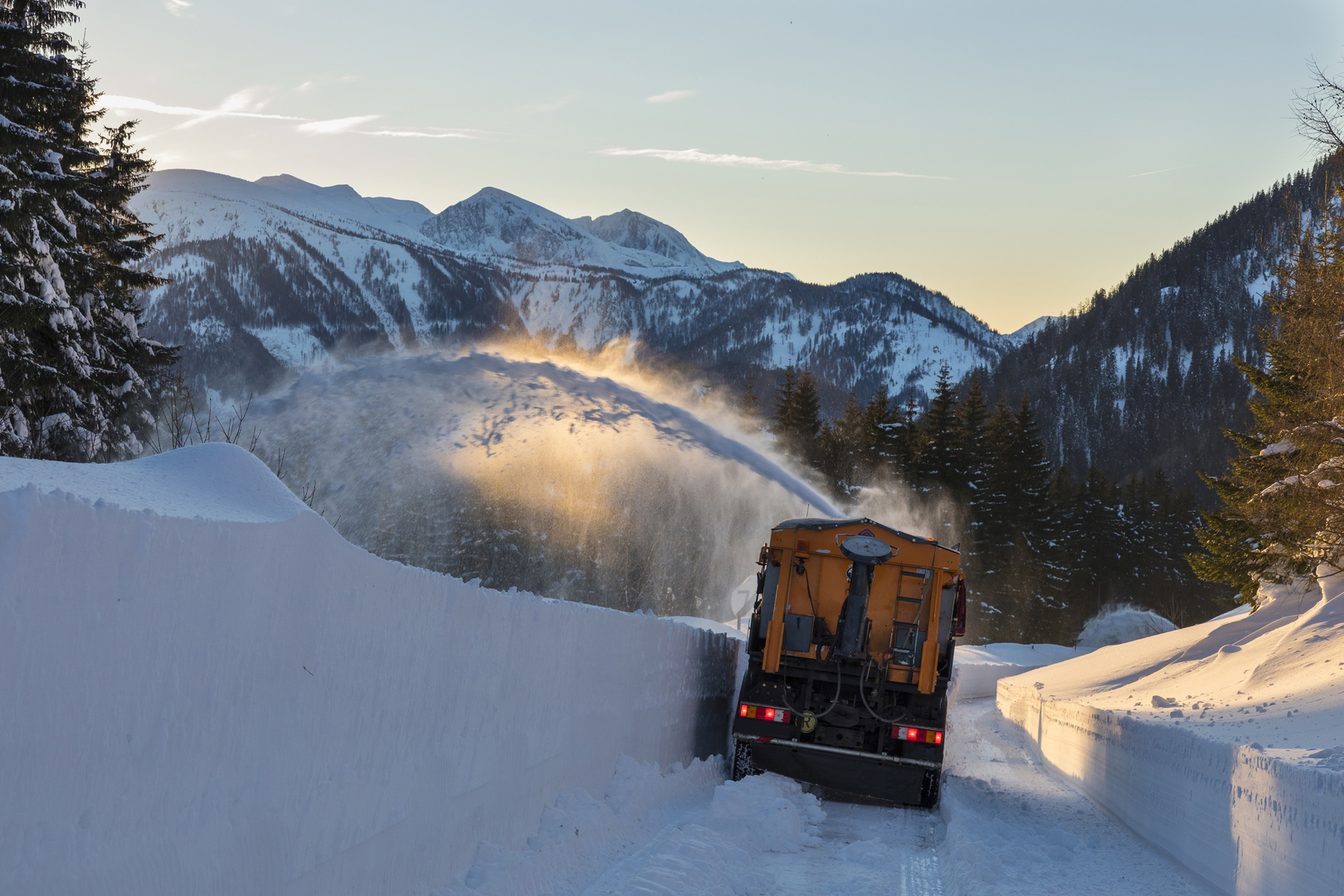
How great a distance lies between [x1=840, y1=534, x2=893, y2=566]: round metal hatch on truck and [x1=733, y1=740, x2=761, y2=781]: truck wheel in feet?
7.58

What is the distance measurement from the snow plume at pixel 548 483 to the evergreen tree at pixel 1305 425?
9.02m

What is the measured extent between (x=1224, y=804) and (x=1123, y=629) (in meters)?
53.2

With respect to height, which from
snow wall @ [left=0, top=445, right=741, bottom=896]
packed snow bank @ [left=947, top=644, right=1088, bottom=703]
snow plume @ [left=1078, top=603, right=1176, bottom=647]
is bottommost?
packed snow bank @ [left=947, top=644, right=1088, bottom=703]

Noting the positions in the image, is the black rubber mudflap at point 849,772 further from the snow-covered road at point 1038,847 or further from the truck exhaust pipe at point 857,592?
the truck exhaust pipe at point 857,592

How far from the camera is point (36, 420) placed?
20.1 metres

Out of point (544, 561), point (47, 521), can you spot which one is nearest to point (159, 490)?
point (47, 521)

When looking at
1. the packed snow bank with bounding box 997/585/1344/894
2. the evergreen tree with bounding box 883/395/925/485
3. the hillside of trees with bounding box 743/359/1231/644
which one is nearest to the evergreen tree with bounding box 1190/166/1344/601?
the packed snow bank with bounding box 997/585/1344/894

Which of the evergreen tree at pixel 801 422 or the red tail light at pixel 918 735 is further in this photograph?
the evergreen tree at pixel 801 422

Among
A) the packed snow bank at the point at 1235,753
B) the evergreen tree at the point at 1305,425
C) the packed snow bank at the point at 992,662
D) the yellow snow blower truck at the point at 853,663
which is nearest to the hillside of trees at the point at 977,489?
the packed snow bank at the point at 992,662

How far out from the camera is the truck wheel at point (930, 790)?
11852mm

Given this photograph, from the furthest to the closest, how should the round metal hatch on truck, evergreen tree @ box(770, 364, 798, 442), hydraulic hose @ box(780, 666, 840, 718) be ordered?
evergreen tree @ box(770, 364, 798, 442) → the round metal hatch on truck → hydraulic hose @ box(780, 666, 840, 718)

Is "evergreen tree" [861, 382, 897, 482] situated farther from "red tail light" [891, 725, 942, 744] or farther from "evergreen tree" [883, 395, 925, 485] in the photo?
"red tail light" [891, 725, 942, 744]

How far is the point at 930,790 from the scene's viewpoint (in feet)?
39.0

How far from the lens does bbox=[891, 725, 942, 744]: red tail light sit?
1179 centimetres
